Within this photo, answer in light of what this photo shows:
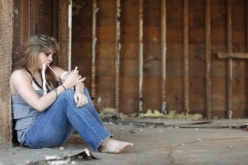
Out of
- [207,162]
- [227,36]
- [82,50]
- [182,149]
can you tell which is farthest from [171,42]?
[207,162]

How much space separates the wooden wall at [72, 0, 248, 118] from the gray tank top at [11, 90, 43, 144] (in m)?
3.85

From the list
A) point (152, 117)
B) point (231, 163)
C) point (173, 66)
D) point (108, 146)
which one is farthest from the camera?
point (173, 66)

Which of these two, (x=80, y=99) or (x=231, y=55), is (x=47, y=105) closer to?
(x=80, y=99)

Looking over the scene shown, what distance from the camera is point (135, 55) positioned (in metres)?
6.96

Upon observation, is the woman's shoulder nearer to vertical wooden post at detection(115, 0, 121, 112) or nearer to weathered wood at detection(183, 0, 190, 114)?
vertical wooden post at detection(115, 0, 121, 112)

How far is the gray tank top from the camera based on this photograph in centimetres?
285

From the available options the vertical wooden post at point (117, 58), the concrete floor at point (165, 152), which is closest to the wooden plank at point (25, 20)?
the concrete floor at point (165, 152)

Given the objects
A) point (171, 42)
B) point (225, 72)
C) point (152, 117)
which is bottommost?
point (152, 117)

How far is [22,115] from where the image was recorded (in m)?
2.87

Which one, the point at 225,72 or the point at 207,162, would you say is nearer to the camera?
the point at 207,162

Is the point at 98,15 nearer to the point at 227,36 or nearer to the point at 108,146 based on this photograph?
the point at 227,36

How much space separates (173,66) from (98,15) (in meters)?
1.41

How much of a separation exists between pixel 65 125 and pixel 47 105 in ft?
0.58

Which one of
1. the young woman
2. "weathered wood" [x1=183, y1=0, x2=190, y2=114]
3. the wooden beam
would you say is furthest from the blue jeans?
the wooden beam
